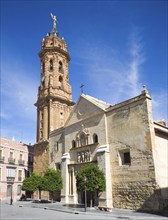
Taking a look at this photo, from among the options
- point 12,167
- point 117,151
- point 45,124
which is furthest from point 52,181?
point 12,167

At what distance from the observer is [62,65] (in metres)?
38.7

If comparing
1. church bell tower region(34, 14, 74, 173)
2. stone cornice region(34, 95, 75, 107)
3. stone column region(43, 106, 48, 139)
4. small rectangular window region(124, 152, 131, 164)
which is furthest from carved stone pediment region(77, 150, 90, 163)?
stone cornice region(34, 95, 75, 107)

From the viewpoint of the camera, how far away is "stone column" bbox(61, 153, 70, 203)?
80.2ft

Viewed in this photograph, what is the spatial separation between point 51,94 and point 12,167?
14239 millimetres

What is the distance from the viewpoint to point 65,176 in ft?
82.6

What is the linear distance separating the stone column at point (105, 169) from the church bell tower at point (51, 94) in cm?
1198

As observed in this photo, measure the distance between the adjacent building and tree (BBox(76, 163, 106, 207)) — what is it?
19.7 metres

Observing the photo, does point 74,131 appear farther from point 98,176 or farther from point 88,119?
point 98,176

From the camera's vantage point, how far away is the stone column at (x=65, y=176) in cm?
2444

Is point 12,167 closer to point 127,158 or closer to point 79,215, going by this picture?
point 127,158

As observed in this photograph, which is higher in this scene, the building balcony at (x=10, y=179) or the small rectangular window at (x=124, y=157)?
the small rectangular window at (x=124, y=157)

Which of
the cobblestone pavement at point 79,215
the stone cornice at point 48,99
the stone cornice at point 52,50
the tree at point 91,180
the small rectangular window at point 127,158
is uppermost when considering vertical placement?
the stone cornice at point 52,50

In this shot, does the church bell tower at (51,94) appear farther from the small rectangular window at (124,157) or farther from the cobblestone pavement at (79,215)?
the cobblestone pavement at (79,215)

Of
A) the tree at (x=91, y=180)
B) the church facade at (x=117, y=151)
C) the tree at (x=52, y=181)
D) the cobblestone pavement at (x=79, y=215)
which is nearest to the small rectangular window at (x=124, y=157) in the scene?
the church facade at (x=117, y=151)
